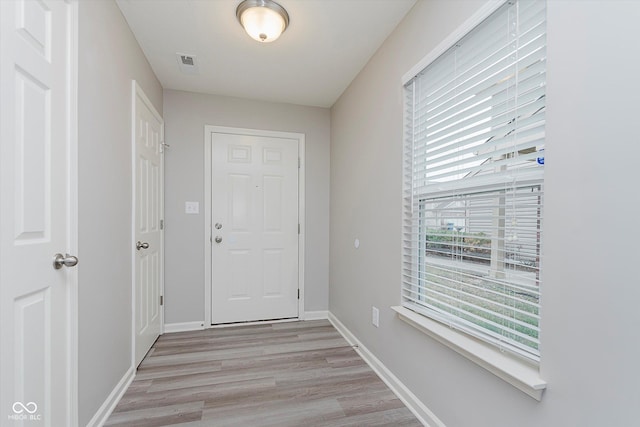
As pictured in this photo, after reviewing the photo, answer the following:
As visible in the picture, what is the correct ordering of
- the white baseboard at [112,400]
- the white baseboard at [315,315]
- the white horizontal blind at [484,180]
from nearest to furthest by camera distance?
the white horizontal blind at [484,180]
the white baseboard at [112,400]
the white baseboard at [315,315]

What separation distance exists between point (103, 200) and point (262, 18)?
1.42 meters

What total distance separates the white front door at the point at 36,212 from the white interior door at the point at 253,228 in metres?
1.68

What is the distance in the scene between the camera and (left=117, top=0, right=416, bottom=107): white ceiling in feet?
5.72

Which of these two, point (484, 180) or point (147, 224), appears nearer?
point (484, 180)

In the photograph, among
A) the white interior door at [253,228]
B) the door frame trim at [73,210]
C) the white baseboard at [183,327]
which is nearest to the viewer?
the door frame trim at [73,210]

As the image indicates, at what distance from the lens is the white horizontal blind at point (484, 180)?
1.06 meters

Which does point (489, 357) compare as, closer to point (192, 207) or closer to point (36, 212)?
point (36, 212)

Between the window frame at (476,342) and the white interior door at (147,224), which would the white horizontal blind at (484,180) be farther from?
the white interior door at (147,224)

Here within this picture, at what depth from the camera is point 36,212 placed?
1089 millimetres

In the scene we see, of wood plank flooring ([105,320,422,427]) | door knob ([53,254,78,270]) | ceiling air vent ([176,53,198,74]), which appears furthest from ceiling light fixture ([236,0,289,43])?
wood plank flooring ([105,320,422,427])

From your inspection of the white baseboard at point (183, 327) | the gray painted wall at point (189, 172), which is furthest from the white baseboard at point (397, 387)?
the gray painted wall at point (189, 172)

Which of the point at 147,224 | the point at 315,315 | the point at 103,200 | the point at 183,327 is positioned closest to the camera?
the point at 103,200

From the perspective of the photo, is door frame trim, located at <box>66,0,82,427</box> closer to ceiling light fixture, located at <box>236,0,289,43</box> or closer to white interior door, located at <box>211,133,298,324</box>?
ceiling light fixture, located at <box>236,0,289,43</box>

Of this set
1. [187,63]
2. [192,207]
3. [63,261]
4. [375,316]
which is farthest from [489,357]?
[187,63]
